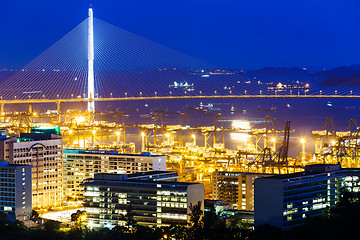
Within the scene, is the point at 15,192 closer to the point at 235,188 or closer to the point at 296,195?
the point at 235,188

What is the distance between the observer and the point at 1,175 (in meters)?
15.8

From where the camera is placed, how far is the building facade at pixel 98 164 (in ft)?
61.6

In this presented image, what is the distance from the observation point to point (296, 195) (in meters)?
12.7

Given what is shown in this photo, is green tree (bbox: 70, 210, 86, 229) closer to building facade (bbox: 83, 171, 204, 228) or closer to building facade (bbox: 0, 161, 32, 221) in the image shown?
building facade (bbox: 83, 171, 204, 228)

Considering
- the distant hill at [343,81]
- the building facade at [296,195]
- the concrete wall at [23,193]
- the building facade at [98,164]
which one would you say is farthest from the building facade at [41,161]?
the distant hill at [343,81]

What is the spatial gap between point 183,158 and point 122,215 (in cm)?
1003

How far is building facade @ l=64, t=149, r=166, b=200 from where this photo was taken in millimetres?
18781

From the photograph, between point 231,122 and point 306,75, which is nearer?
point 231,122

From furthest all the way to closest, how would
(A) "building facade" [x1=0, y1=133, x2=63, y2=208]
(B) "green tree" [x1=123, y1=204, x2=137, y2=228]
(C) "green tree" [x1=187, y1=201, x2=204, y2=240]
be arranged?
(A) "building facade" [x1=0, y1=133, x2=63, y2=208], (B) "green tree" [x1=123, y1=204, x2=137, y2=228], (C) "green tree" [x1=187, y1=201, x2=204, y2=240]

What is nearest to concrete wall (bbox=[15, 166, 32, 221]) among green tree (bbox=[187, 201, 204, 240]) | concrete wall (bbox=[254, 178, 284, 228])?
green tree (bbox=[187, 201, 204, 240])

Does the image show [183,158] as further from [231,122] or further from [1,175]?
[231,122]

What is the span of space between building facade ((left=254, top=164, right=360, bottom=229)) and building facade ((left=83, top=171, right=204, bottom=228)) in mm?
1276

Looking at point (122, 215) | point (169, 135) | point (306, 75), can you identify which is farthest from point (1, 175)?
point (306, 75)

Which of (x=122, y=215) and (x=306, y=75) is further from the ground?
(x=306, y=75)
